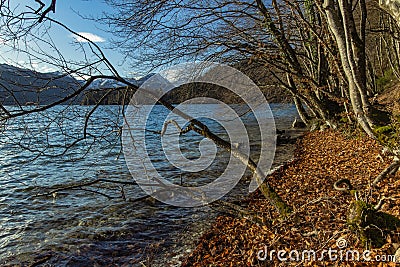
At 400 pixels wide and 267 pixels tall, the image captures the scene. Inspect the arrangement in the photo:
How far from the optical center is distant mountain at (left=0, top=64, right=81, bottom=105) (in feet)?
12.5

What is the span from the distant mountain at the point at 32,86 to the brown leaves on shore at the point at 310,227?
3613mm

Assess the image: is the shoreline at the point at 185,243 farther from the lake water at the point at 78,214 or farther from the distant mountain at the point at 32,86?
the distant mountain at the point at 32,86

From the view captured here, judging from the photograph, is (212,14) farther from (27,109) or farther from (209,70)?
(27,109)

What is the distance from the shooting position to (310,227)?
4602mm

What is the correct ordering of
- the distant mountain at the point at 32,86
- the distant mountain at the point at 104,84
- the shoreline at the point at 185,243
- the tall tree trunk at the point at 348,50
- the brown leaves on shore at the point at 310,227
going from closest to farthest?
the brown leaves on shore at the point at 310,227
the distant mountain at the point at 32,86
the tall tree trunk at the point at 348,50
the distant mountain at the point at 104,84
the shoreline at the point at 185,243

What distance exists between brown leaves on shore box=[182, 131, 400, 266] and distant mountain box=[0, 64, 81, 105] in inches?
142

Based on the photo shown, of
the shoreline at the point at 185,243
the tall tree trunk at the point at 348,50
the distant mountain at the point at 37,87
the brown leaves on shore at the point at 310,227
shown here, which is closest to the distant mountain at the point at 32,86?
the distant mountain at the point at 37,87

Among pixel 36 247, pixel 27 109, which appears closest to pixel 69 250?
pixel 36 247

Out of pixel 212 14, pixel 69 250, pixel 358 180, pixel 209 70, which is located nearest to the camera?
pixel 69 250

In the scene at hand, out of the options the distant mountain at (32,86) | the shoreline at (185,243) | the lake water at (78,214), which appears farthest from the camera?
the shoreline at (185,243)

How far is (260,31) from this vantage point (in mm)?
10016

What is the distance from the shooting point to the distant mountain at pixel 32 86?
3.82 m

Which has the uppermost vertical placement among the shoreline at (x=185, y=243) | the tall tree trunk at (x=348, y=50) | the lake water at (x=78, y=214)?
the tall tree trunk at (x=348, y=50)

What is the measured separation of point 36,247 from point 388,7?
24.2ft
